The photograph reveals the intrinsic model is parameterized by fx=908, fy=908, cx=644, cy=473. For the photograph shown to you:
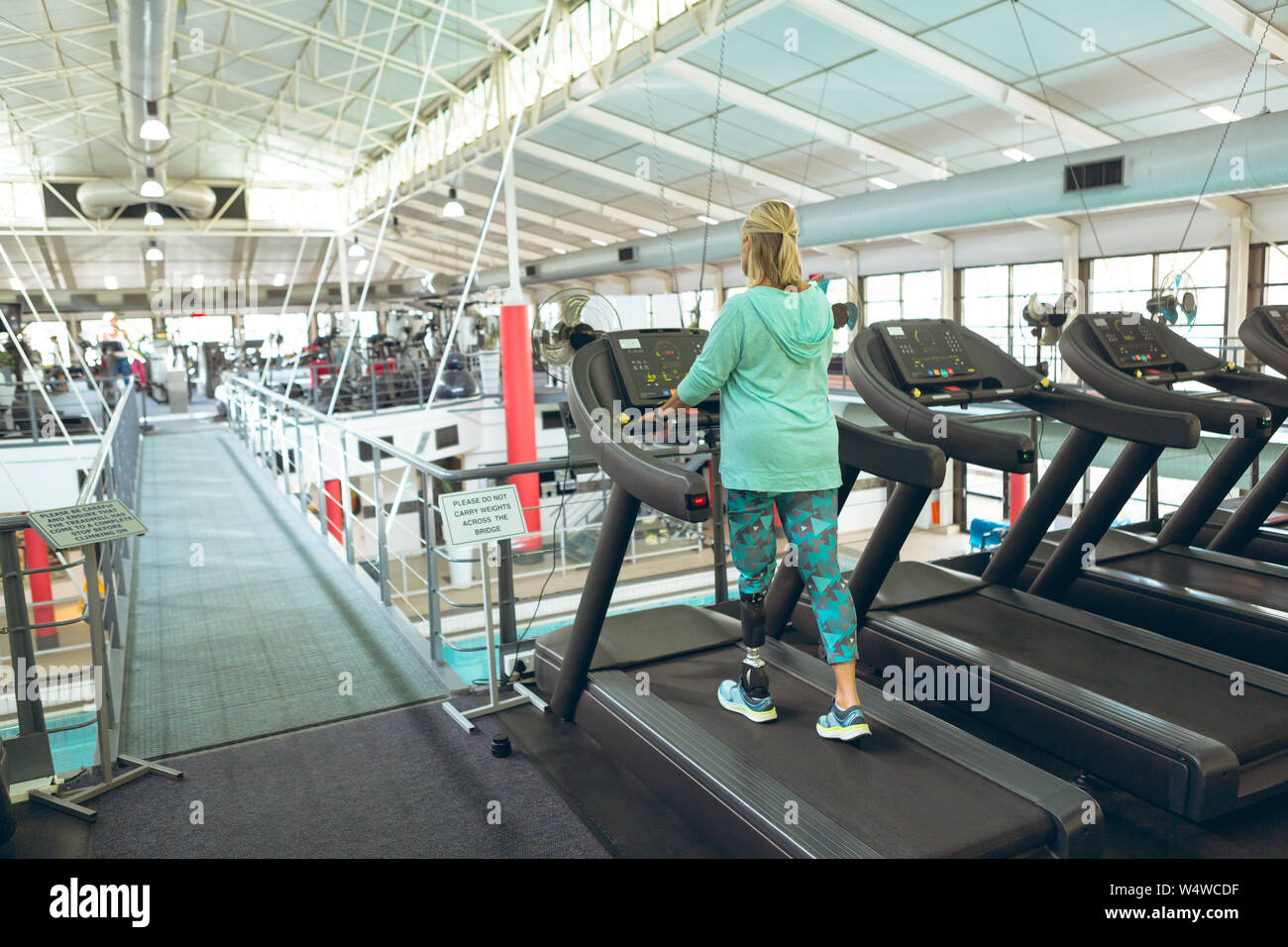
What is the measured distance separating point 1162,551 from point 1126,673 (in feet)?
5.15

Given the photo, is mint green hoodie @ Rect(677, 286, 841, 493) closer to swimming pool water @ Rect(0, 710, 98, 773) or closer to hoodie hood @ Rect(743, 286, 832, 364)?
hoodie hood @ Rect(743, 286, 832, 364)

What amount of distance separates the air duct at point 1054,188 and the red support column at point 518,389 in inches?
108

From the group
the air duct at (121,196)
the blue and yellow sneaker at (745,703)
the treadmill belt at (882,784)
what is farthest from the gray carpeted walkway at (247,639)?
the air duct at (121,196)

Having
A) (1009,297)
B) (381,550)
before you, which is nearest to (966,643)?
(381,550)

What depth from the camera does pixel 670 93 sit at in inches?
368

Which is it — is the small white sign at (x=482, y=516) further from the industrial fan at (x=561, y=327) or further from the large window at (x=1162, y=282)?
the large window at (x=1162, y=282)

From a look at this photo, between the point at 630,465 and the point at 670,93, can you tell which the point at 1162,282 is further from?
the point at 630,465

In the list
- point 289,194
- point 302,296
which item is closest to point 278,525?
point 289,194

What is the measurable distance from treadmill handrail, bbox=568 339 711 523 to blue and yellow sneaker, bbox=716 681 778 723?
585mm

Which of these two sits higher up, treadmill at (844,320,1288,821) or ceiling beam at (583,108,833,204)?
ceiling beam at (583,108,833,204)

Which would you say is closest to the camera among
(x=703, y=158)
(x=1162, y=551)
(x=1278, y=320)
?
(x=1278, y=320)

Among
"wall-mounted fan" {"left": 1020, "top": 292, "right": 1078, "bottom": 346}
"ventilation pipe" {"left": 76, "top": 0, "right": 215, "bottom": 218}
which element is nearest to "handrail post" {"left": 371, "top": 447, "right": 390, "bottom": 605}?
"ventilation pipe" {"left": 76, "top": 0, "right": 215, "bottom": 218}

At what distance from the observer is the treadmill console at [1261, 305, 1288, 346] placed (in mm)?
3594

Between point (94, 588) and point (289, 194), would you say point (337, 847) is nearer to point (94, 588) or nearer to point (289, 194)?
point (94, 588)
